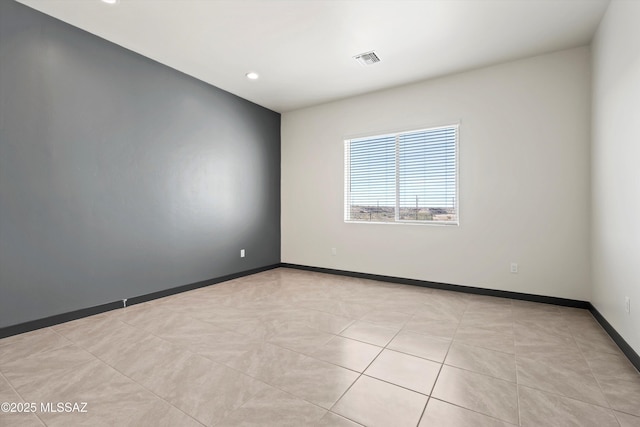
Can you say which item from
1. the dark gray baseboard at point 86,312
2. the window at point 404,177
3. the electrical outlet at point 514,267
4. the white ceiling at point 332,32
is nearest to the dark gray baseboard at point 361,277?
the dark gray baseboard at point 86,312

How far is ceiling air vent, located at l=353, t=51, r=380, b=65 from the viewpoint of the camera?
11.5ft

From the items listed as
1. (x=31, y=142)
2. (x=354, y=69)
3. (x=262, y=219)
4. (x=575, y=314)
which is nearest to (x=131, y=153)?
(x=31, y=142)

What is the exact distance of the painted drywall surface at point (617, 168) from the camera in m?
2.11

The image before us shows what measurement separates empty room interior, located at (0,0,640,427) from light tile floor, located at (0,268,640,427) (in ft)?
0.06

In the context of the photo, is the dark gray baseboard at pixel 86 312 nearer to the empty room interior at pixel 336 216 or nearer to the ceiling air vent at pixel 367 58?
the empty room interior at pixel 336 216

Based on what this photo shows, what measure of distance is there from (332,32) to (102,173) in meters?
2.84

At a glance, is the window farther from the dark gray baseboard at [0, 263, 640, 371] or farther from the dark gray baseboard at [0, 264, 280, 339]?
the dark gray baseboard at [0, 264, 280, 339]

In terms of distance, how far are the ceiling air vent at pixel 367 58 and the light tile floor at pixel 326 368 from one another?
9.56 feet

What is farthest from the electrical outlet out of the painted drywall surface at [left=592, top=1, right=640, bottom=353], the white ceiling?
the white ceiling

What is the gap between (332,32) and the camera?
10.1 ft

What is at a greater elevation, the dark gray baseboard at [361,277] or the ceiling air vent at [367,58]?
the ceiling air vent at [367,58]

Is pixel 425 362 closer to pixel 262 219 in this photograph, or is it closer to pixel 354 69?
pixel 354 69

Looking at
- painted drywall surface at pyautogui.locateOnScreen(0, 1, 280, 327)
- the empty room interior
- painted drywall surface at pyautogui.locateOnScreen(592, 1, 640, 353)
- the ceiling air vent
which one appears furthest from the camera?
the ceiling air vent

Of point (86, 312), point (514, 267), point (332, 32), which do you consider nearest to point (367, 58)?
point (332, 32)
